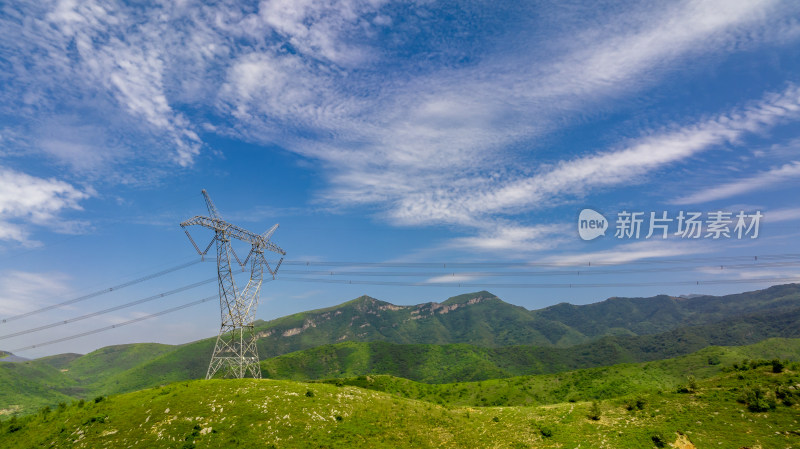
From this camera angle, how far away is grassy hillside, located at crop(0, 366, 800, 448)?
41.8m

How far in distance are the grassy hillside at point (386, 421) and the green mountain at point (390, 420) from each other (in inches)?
5.0

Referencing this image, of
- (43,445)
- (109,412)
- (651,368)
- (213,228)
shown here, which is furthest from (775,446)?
(651,368)

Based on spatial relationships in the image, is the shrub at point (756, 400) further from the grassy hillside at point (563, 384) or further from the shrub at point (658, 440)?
the grassy hillside at point (563, 384)

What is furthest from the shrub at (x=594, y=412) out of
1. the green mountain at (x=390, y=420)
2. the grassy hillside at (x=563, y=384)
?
the grassy hillside at (x=563, y=384)

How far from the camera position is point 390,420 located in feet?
161

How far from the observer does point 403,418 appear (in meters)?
50.3

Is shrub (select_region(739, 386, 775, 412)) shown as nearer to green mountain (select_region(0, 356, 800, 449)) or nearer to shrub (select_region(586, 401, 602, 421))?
green mountain (select_region(0, 356, 800, 449))

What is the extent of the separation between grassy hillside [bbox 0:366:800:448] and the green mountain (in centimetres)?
13

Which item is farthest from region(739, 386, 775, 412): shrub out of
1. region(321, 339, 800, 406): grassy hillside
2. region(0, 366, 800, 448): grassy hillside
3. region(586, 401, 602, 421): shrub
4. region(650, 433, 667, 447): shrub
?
region(321, 339, 800, 406): grassy hillside

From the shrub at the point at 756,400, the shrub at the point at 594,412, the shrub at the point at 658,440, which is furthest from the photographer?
the shrub at the point at 594,412

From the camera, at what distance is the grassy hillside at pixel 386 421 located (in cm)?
4184

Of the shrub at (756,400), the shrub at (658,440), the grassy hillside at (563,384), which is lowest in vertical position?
the grassy hillside at (563,384)

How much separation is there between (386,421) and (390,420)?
663mm

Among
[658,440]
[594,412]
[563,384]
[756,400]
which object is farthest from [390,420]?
[563,384]
